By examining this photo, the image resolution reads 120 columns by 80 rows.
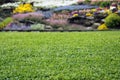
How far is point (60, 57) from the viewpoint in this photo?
7254mm

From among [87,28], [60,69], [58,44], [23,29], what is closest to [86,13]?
[87,28]

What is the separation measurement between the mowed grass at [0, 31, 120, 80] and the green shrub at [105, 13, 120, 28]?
1858 mm

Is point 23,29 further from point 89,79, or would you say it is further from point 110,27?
point 89,79

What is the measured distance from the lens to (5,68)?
21.5 feet

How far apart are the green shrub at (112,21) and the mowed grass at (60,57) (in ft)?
6.10

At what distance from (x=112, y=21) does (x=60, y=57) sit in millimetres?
5047

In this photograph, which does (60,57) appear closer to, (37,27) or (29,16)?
(37,27)

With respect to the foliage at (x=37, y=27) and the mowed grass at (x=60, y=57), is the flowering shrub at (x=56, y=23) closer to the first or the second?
the foliage at (x=37, y=27)

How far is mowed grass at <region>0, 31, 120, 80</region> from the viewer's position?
19.7ft

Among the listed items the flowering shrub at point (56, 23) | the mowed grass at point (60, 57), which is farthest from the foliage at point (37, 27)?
the mowed grass at point (60, 57)

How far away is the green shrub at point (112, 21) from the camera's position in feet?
38.4

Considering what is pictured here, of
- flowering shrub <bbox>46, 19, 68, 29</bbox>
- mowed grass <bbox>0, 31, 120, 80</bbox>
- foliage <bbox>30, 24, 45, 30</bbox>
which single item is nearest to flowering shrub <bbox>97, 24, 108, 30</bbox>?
flowering shrub <bbox>46, 19, 68, 29</bbox>

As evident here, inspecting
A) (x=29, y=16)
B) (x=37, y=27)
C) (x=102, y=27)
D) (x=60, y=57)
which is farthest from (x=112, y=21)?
(x=60, y=57)

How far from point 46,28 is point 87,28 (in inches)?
64.7
